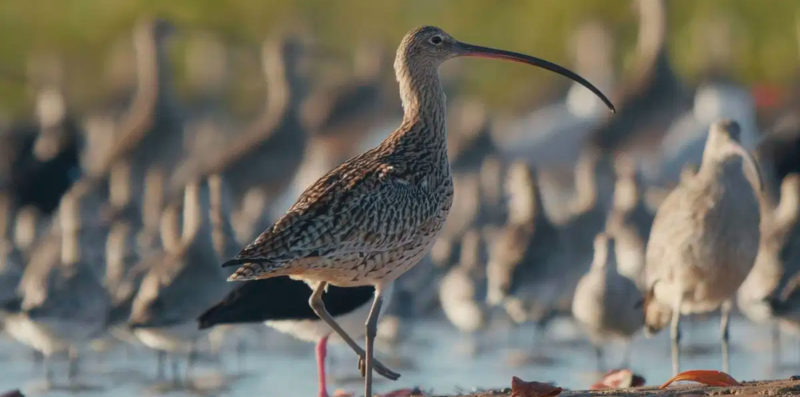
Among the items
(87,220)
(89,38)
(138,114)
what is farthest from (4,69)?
(87,220)

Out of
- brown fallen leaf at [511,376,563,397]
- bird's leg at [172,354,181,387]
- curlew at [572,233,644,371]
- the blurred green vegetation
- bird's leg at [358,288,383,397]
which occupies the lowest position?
brown fallen leaf at [511,376,563,397]

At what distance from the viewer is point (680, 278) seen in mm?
8812

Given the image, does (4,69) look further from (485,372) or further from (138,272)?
(485,372)

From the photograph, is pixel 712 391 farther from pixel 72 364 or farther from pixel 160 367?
pixel 72 364

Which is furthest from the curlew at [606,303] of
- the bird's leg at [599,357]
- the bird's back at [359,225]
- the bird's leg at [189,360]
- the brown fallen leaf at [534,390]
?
the brown fallen leaf at [534,390]

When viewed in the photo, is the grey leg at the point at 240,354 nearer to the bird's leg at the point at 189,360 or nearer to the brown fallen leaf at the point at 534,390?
the bird's leg at the point at 189,360

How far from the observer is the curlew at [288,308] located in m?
8.46

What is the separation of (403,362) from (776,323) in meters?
2.28

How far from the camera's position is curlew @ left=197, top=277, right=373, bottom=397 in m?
8.46

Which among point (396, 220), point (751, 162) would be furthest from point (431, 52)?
point (751, 162)

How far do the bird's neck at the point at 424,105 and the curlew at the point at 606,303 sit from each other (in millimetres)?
3192

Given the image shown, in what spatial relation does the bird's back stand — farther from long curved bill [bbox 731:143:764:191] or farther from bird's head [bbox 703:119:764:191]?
bird's head [bbox 703:119:764:191]

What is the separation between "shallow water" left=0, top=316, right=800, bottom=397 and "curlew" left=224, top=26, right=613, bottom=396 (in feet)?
7.64

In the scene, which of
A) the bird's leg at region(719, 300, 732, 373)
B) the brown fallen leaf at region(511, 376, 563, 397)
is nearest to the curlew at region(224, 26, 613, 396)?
the brown fallen leaf at region(511, 376, 563, 397)
